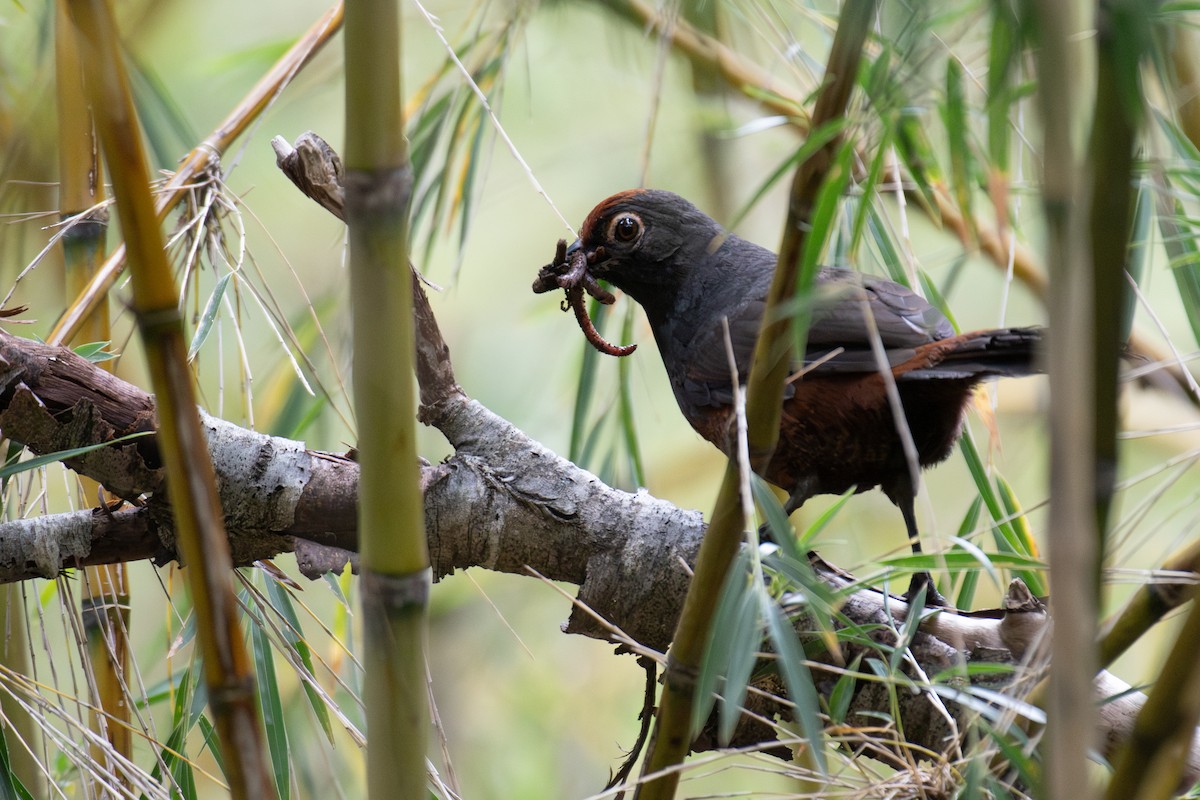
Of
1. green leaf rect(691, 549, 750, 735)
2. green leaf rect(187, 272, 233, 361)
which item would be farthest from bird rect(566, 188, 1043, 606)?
green leaf rect(187, 272, 233, 361)

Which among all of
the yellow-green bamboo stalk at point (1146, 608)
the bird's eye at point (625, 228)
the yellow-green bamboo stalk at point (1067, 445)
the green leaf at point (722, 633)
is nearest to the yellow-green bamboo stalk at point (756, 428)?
the green leaf at point (722, 633)

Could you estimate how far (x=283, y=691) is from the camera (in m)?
3.00

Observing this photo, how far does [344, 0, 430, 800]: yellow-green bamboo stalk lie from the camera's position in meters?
0.65

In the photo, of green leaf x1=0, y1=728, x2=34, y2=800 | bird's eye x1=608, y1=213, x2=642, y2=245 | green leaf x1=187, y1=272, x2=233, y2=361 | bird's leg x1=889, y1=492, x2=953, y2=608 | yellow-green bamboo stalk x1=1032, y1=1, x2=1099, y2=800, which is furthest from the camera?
bird's eye x1=608, y1=213, x2=642, y2=245

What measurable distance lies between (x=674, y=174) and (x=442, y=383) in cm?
226

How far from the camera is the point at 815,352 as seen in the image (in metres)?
1.96

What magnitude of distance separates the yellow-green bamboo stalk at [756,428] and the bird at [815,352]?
0.65 metres

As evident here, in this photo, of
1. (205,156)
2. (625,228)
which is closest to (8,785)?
(205,156)

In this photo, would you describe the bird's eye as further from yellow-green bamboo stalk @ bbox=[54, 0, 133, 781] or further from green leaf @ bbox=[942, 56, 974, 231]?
green leaf @ bbox=[942, 56, 974, 231]

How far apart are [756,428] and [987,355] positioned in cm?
94

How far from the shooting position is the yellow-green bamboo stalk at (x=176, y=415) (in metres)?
0.61

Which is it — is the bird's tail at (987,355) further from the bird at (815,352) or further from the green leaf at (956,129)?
the green leaf at (956,129)

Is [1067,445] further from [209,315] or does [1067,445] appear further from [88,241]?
[88,241]

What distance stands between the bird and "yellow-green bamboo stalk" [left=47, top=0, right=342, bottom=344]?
67cm
